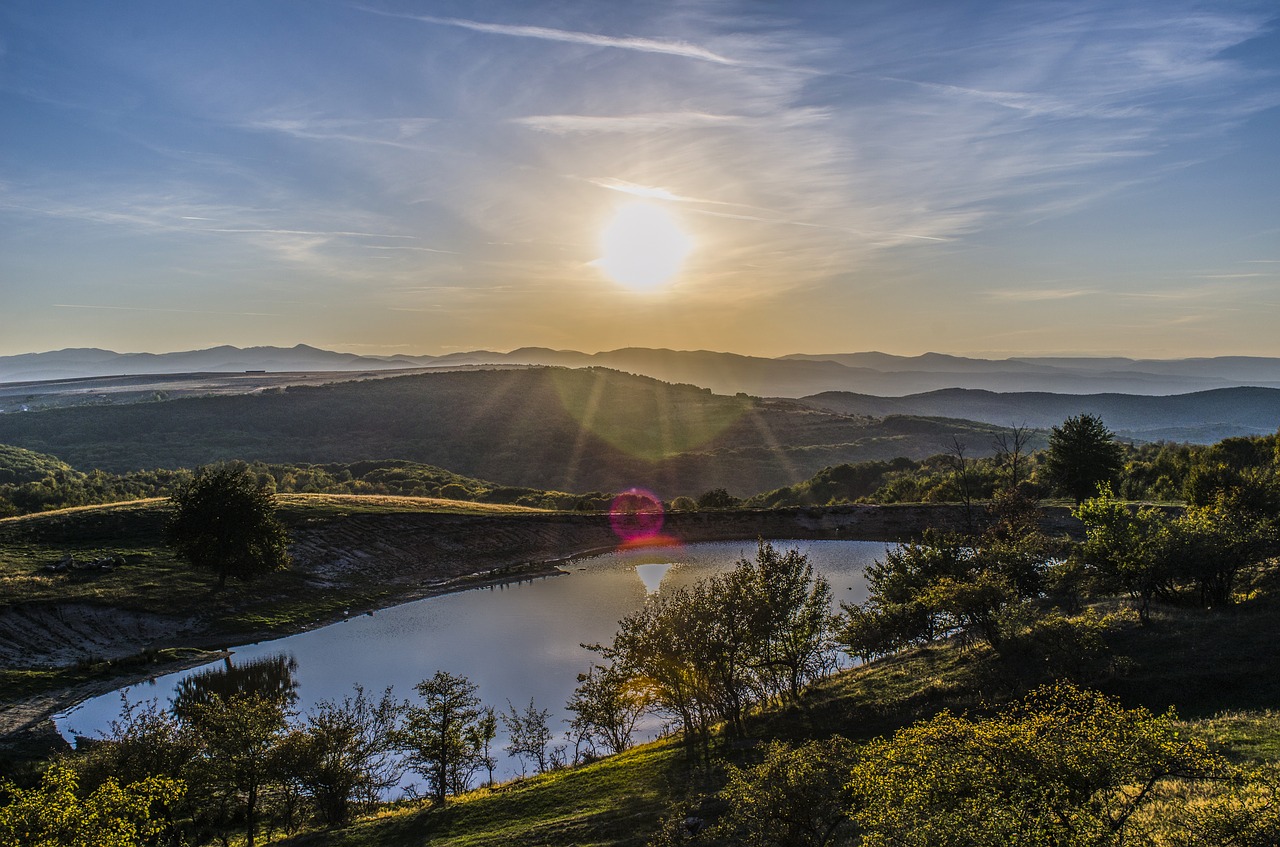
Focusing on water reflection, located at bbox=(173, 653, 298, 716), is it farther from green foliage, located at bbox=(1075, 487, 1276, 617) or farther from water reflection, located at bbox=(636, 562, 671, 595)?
green foliage, located at bbox=(1075, 487, 1276, 617)

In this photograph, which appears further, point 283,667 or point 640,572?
point 640,572

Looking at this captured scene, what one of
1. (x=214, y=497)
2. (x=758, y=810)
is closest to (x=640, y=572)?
(x=214, y=497)

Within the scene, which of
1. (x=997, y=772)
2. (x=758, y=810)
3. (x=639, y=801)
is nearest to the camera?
(x=997, y=772)

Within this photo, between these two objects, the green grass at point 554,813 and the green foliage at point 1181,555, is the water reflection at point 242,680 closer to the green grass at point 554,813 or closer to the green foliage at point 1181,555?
the green grass at point 554,813

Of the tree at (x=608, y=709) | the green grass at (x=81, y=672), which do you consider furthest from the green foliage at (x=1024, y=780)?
the green grass at (x=81, y=672)

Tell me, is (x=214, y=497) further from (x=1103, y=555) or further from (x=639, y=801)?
(x=1103, y=555)

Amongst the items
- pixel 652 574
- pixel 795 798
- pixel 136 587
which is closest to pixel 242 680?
pixel 136 587

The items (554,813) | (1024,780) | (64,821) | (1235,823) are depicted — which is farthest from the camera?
(554,813)

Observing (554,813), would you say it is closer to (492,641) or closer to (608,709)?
(608,709)
